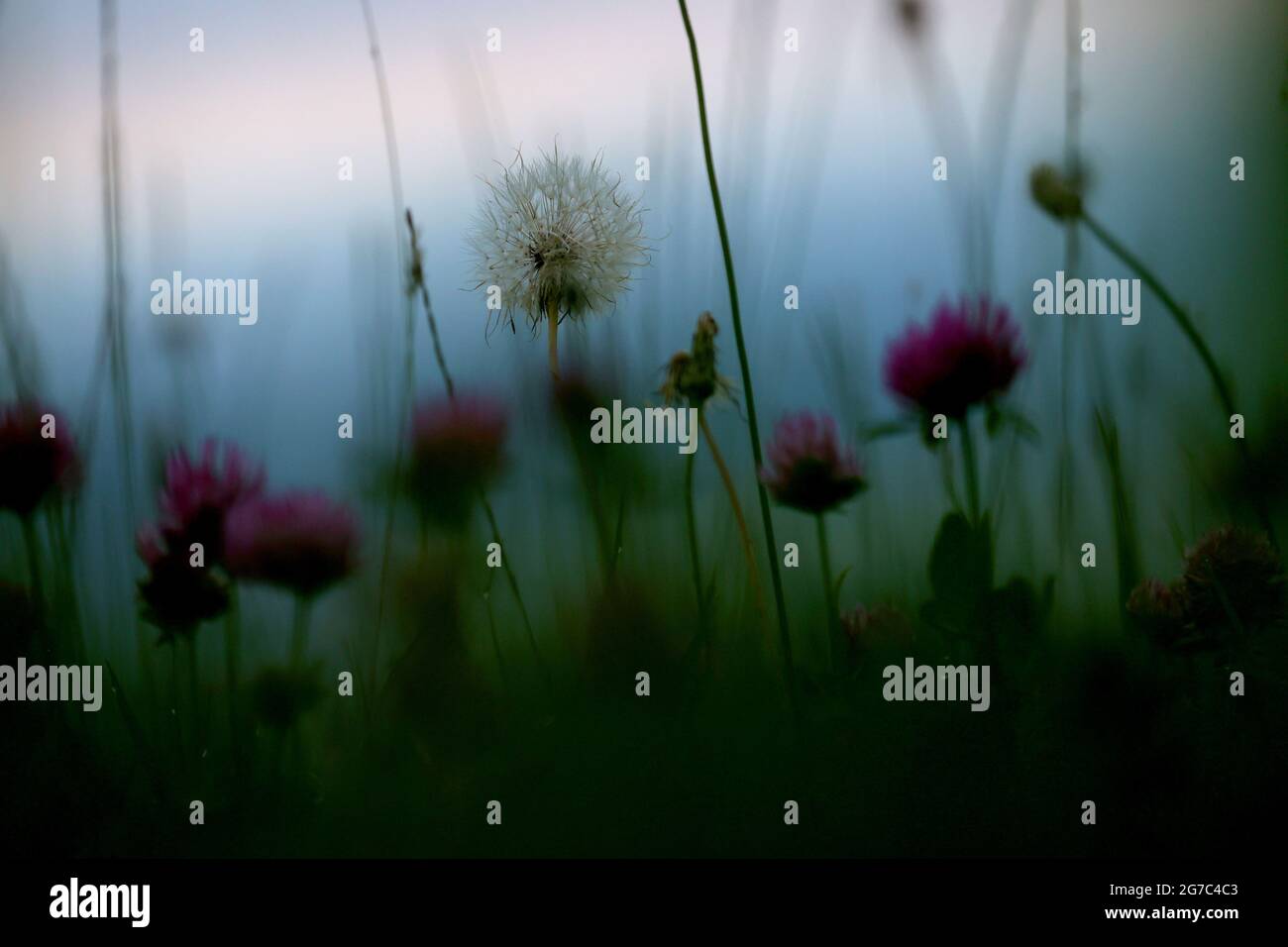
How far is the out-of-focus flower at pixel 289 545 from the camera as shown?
1.16m

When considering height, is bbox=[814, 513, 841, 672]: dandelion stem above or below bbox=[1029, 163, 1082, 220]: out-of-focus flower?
below

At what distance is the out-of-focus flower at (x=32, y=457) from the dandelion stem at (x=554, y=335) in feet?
2.04

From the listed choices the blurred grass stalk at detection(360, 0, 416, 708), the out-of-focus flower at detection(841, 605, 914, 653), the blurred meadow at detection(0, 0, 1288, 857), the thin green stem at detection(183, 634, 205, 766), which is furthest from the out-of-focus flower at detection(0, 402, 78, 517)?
the out-of-focus flower at detection(841, 605, 914, 653)

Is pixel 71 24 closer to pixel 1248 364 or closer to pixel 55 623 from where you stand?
pixel 55 623

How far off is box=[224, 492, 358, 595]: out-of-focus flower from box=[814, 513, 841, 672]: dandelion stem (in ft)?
1.89

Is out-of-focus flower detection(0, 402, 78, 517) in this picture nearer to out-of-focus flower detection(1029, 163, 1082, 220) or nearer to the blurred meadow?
the blurred meadow

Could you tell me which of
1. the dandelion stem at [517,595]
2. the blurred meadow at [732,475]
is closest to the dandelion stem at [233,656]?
the blurred meadow at [732,475]

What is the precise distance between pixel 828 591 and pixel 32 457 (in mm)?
1017

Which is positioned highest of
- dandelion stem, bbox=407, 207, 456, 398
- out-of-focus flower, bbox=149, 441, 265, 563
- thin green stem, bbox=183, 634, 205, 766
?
dandelion stem, bbox=407, 207, 456, 398

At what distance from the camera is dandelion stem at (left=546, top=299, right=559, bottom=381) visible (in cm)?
113

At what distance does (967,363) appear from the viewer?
1146 millimetres
